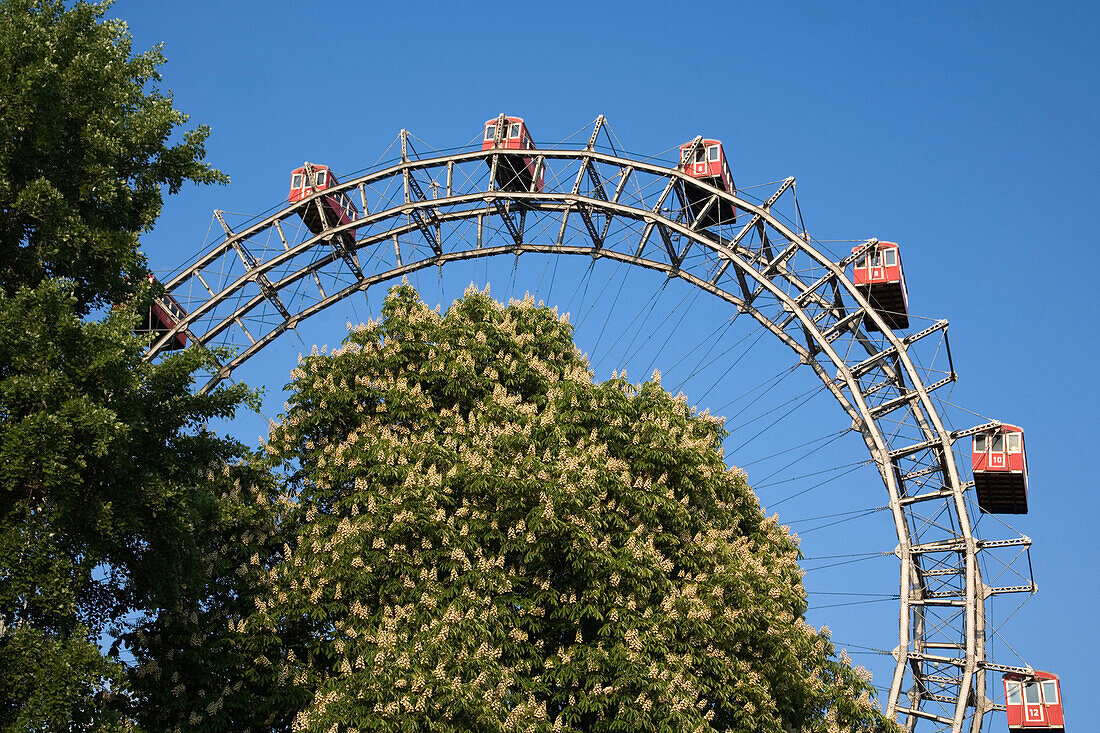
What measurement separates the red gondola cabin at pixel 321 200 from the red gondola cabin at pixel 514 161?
16.0ft

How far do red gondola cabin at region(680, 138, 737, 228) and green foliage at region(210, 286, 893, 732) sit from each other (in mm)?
11641

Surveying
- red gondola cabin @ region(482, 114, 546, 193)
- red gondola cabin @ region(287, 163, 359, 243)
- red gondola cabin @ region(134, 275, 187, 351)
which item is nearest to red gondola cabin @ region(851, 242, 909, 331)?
red gondola cabin @ region(482, 114, 546, 193)

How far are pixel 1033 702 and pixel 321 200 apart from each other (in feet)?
86.3

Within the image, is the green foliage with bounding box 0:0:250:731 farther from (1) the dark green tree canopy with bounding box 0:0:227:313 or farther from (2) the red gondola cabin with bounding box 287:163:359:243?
(2) the red gondola cabin with bounding box 287:163:359:243

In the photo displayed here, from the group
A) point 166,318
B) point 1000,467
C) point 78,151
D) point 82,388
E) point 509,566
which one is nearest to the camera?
point 82,388

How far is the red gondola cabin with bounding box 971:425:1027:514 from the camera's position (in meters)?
35.5

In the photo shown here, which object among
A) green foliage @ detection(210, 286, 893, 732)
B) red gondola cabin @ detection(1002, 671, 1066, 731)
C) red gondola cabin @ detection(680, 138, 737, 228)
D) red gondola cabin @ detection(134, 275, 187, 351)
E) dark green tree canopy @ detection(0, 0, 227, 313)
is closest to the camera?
dark green tree canopy @ detection(0, 0, 227, 313)

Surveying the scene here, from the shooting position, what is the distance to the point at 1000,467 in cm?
3547

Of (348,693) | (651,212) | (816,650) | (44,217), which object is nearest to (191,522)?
(348,693)

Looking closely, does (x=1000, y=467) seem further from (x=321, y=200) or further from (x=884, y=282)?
(x=321, y=200)

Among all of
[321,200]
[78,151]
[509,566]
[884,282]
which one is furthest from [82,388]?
[884,282]

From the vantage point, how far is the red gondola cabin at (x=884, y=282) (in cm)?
3678

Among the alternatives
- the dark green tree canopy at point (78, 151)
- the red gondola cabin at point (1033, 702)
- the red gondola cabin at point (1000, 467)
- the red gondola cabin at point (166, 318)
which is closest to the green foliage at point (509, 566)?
the dark green tree canopy at point (78, 151)

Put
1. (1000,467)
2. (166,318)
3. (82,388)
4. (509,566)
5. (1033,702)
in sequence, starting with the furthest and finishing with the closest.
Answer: (166,318) → (1000,467) → (1033,702) → (509,566) → (82,388)
